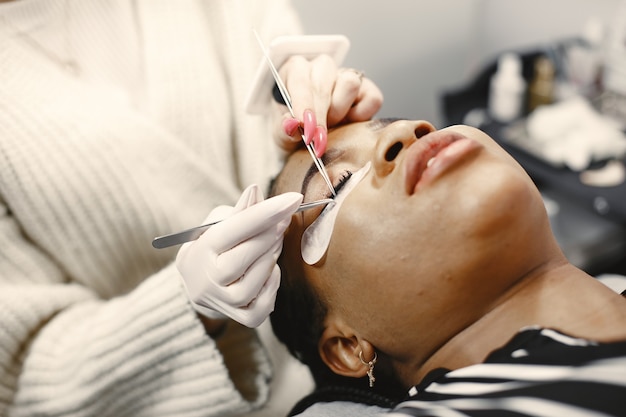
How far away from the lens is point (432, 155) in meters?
0.68

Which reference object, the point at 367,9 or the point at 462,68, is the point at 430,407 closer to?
the point at 367,9

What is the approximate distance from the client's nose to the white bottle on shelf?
1.19 meters

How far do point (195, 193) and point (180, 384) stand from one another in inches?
15.9

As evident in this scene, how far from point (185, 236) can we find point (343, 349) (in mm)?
328

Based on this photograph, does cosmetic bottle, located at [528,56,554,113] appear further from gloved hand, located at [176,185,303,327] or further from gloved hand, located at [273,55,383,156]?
gloved hand, located at [176,185,303,327]

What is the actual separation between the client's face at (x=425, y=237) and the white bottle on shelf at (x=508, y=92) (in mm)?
1140

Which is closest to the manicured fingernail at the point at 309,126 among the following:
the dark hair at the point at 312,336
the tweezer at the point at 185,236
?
the tweezer at the point at 185,236

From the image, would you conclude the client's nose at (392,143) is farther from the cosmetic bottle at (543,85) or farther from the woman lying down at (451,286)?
the cosmetic bottle at (543,85)

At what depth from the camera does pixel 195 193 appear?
1.08 metres

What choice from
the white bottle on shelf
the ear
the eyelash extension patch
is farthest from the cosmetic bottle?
the ear

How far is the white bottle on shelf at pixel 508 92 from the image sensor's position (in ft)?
5.80

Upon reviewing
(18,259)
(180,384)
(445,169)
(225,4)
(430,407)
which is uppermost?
(225,4)

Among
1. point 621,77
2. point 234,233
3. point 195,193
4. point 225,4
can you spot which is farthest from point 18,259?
point 621,77

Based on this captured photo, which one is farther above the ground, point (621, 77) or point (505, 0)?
point (505, 0)
